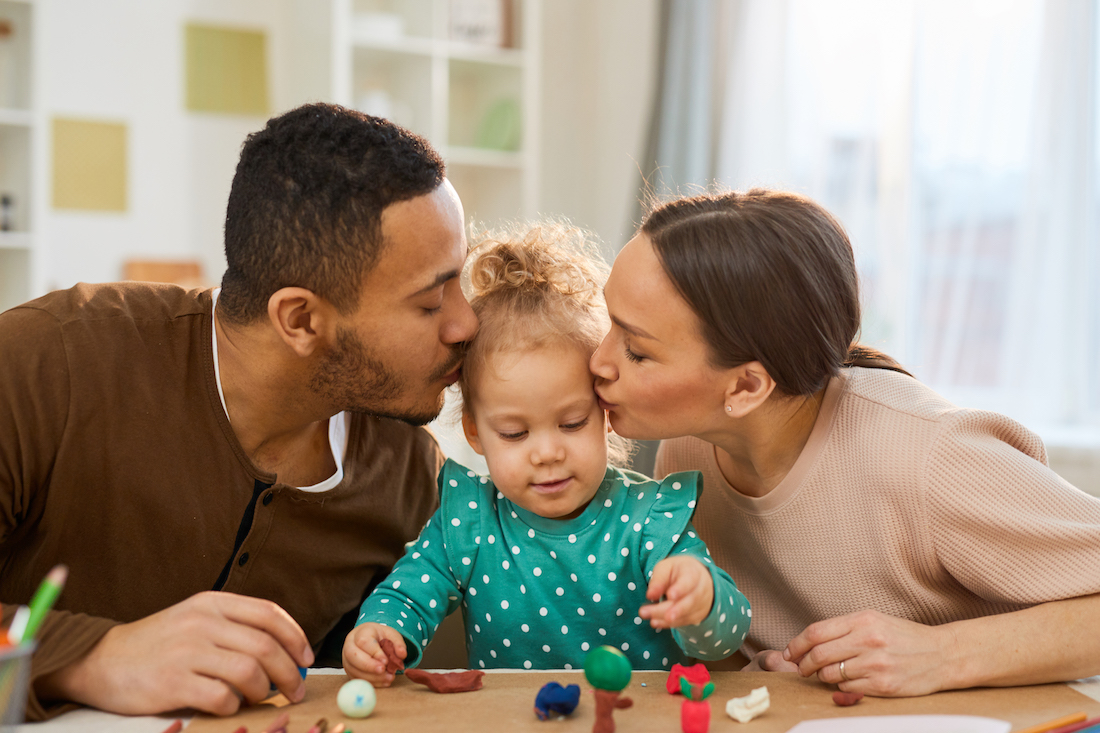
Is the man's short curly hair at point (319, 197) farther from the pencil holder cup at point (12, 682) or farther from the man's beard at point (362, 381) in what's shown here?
the pencil holder cup at point (12, 682)

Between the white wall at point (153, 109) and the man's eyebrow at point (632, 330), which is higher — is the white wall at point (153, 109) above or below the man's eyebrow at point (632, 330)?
above

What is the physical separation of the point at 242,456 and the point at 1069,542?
106 centimetres

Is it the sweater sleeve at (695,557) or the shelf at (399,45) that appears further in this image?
the shelf at (399,45)

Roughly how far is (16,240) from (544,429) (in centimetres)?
262

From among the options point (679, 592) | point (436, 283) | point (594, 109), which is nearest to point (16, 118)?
point (594, 109)

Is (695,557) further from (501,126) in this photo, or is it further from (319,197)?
(501,126)

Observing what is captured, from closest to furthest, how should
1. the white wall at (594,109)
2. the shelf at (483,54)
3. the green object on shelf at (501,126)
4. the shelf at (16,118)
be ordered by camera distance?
the shelf at (16,118)
the shelf at (483,54)
the green object on shelf at (501,126)
the white wall at (594,109)

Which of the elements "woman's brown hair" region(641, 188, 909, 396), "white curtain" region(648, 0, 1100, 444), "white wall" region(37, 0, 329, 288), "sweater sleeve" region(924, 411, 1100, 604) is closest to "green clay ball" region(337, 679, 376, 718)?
"woman's brown hair" region(641, 188, 909, 396)

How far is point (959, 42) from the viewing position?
111 inches

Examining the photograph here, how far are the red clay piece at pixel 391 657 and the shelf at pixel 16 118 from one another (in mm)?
2770

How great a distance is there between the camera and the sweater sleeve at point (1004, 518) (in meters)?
1.11

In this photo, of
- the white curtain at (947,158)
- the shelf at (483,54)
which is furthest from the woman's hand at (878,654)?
the shelf at (483,54)

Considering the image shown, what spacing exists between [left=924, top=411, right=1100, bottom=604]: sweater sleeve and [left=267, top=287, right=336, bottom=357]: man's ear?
2.71 feet

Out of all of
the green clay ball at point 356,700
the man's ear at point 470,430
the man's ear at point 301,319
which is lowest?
the green clay ball at point 356,700
